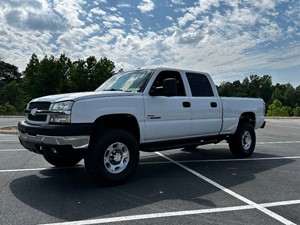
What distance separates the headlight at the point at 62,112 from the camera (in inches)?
185

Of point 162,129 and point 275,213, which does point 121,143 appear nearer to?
point 162,129

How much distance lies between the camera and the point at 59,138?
462 centimetres

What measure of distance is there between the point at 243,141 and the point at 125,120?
400 cm

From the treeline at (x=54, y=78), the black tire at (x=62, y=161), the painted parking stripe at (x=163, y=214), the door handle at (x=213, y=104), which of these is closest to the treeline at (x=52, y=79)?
the treeline at (x=54, y=78)

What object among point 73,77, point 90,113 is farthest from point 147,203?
point 73,77

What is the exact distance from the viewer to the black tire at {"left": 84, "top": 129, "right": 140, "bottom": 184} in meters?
4.92

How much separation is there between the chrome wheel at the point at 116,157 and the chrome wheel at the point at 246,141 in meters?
4.02

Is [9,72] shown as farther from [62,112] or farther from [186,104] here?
[62,112]

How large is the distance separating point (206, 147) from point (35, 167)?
18.2 ft

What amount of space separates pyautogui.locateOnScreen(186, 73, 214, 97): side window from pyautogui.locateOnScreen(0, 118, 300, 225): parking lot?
A: 164 centimetres

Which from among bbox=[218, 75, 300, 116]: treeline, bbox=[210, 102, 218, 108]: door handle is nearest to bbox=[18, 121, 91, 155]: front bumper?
bbox=[210, 102, 218, 108]: door handle

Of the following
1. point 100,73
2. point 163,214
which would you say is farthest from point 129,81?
point 100,73

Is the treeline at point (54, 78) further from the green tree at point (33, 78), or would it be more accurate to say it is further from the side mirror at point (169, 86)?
the side mirror at point (169, 86)

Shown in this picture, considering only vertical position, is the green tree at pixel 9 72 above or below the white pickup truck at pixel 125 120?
above
